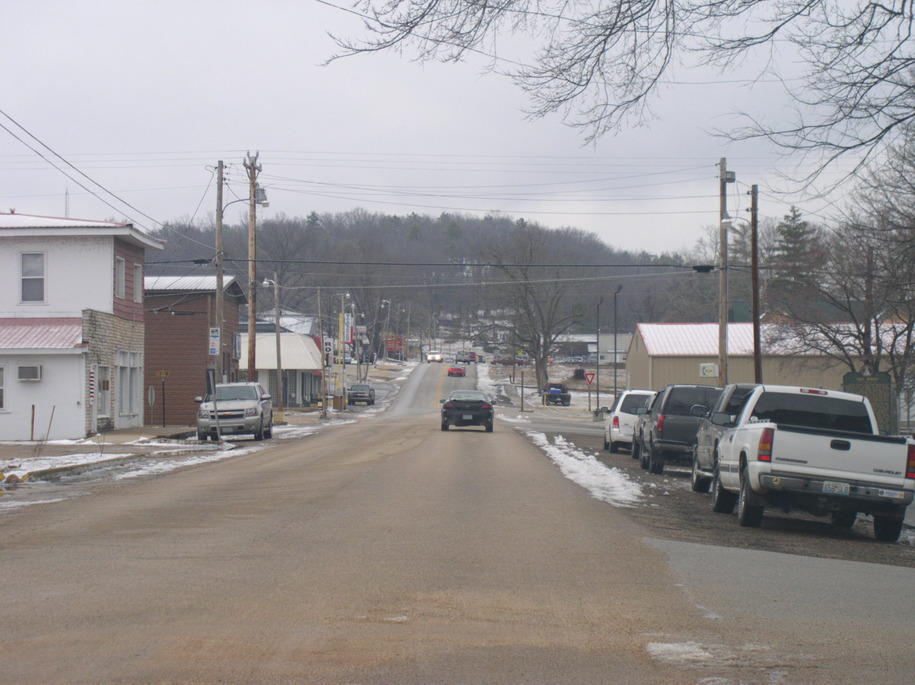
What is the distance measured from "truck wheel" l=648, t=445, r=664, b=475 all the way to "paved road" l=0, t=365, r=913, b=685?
23.4 ft

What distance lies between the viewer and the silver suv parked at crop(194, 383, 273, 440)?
30.9m

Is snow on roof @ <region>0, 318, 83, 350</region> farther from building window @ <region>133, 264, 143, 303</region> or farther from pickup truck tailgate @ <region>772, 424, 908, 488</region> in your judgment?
pickup truck tailgate @ <region>772, 424, 908, 488</region>

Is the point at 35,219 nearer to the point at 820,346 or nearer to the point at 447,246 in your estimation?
the point at 820,346

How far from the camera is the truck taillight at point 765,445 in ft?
38.9

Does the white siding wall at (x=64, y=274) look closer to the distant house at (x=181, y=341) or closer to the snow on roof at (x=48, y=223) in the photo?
the snow on roof at (x=48, y=223)

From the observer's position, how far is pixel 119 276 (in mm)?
32875

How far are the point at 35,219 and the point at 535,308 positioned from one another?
5767 centimetres

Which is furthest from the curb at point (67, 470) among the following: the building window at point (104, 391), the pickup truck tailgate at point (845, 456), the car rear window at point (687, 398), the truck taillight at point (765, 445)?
the pickup truck tailgate at point (845, 456)

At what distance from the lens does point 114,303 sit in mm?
32656

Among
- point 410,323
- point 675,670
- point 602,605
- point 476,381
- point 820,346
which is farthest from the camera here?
point 410,323

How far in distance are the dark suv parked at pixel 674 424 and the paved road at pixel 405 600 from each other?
687 cm

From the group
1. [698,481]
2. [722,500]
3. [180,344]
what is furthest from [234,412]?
[722,500]

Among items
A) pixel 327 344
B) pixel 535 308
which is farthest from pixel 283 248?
pixel 535 308

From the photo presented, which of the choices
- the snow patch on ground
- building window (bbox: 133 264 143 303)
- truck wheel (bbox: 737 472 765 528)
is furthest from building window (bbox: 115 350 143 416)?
truck wheel (bbox: 737 472 765 528)
